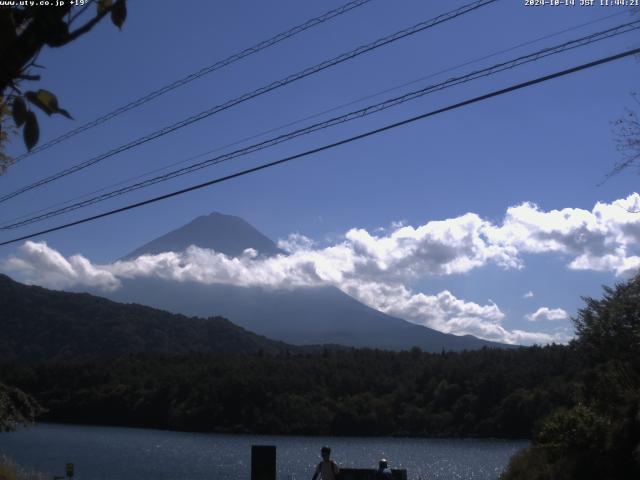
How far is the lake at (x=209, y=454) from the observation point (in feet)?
152

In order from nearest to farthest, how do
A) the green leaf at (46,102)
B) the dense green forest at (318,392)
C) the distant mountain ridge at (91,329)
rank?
the green leaf at (46,102), the dense green forest at (318,392), the distant mountain ridge at (91,329)

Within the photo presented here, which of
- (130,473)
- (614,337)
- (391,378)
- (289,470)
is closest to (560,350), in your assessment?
(391,378)

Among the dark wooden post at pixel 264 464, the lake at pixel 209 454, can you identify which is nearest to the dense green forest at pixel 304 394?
the lake at pixel 209 454

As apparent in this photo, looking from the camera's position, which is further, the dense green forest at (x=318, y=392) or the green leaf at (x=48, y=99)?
the dense green forest at (x=318, y=392)

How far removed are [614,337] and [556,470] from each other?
10053 mm

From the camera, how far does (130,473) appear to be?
141ft

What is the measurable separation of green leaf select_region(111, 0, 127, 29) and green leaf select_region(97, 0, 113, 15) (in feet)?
0.26

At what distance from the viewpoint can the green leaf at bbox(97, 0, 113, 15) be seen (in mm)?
3033

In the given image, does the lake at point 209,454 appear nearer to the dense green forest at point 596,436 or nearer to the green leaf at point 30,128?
the dense green forest at point 596,436

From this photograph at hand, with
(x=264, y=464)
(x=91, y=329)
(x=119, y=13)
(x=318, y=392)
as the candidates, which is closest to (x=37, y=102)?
(x=119, y=13)

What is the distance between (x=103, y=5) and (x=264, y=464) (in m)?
9.24

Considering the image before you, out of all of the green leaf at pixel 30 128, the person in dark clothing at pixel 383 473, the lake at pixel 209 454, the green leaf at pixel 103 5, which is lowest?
the lake at pixel 209 454

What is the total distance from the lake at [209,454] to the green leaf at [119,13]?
119 feet

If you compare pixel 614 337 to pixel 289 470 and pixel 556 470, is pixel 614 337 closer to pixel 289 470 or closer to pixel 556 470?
pixel 556 470
